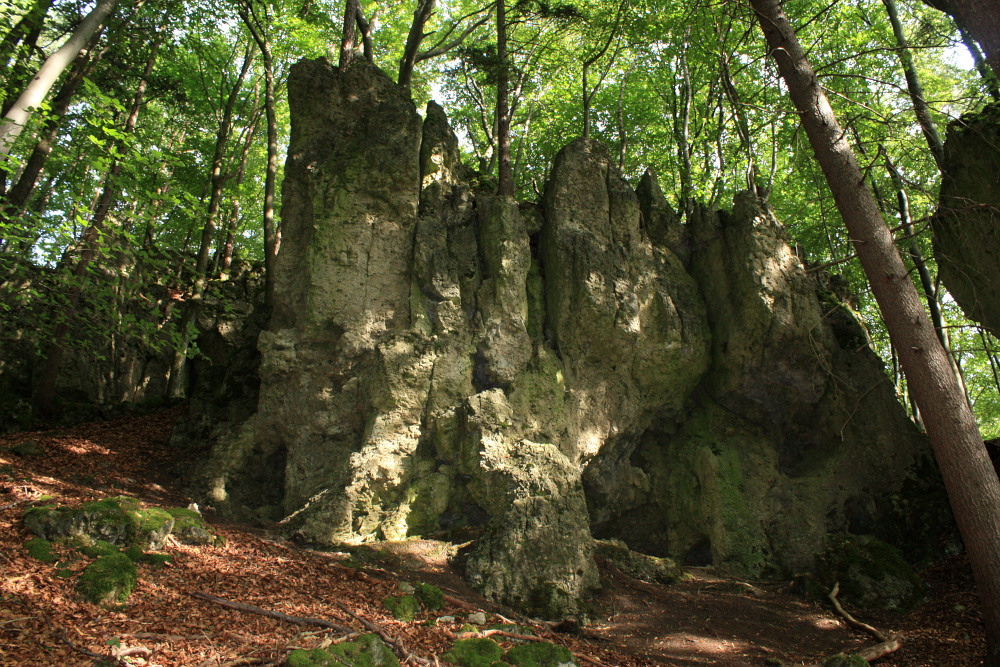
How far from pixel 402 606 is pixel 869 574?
299 inches

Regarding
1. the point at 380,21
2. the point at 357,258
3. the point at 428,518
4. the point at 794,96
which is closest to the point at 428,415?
the point at 428,518

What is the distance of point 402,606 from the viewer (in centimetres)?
612

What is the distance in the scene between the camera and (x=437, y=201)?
1095 centimetres

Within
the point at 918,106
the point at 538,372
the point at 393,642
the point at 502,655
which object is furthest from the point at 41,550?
the point at 918,106

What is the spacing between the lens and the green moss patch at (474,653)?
17.2ft

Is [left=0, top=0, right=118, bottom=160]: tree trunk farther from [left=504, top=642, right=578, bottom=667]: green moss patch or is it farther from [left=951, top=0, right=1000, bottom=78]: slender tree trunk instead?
[left=951, top=0, right=1000, bottom=78]: slender tree trunk

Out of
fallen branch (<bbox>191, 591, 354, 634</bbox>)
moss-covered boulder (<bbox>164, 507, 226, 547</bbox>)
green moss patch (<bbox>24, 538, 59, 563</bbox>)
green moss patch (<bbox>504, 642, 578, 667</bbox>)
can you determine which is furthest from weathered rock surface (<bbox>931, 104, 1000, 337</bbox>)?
green moss patch (<bbox>24, 538, 59, 563</bbox>)

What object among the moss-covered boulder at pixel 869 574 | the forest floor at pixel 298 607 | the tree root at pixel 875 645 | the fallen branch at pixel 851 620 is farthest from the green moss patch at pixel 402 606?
the moss-covered boulder at pixel 869 574

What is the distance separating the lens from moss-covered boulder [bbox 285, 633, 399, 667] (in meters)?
4.29

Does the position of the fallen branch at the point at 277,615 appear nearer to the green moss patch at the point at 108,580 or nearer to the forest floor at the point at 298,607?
the forest floor at the point at 298,607

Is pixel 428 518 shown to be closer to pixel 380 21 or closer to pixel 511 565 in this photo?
pixel 511 565

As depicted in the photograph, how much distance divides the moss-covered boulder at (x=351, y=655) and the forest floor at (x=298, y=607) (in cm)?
24

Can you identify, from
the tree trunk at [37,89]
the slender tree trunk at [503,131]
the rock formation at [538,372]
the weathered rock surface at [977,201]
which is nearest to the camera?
the tree trunk at [37,89]

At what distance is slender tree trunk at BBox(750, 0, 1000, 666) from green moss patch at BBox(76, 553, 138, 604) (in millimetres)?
8279
